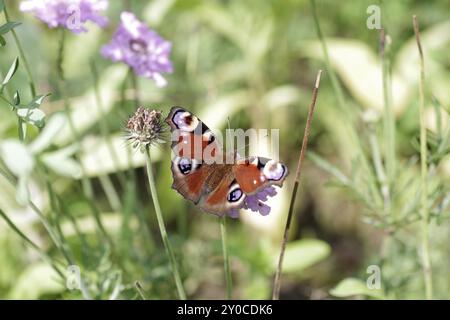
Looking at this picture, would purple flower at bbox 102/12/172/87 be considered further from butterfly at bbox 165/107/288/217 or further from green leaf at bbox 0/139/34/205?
green leaf at bbox 0/139/34/205

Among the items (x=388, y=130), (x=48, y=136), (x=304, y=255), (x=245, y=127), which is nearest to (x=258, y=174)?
(x=48, y=136)

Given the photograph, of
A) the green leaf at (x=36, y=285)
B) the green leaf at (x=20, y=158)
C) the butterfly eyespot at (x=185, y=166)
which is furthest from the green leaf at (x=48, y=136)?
the green leaf at (x=36, y=285)

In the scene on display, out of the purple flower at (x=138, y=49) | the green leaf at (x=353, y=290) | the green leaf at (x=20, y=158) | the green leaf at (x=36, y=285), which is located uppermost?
the purple flower at (x=138, y=49)

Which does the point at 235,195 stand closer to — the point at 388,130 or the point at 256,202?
the point at 256,202

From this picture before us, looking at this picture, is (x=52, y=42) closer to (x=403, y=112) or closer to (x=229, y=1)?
(x=229, y=1)

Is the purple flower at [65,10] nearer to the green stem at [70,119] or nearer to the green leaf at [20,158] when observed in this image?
the green stem at [70,119]
